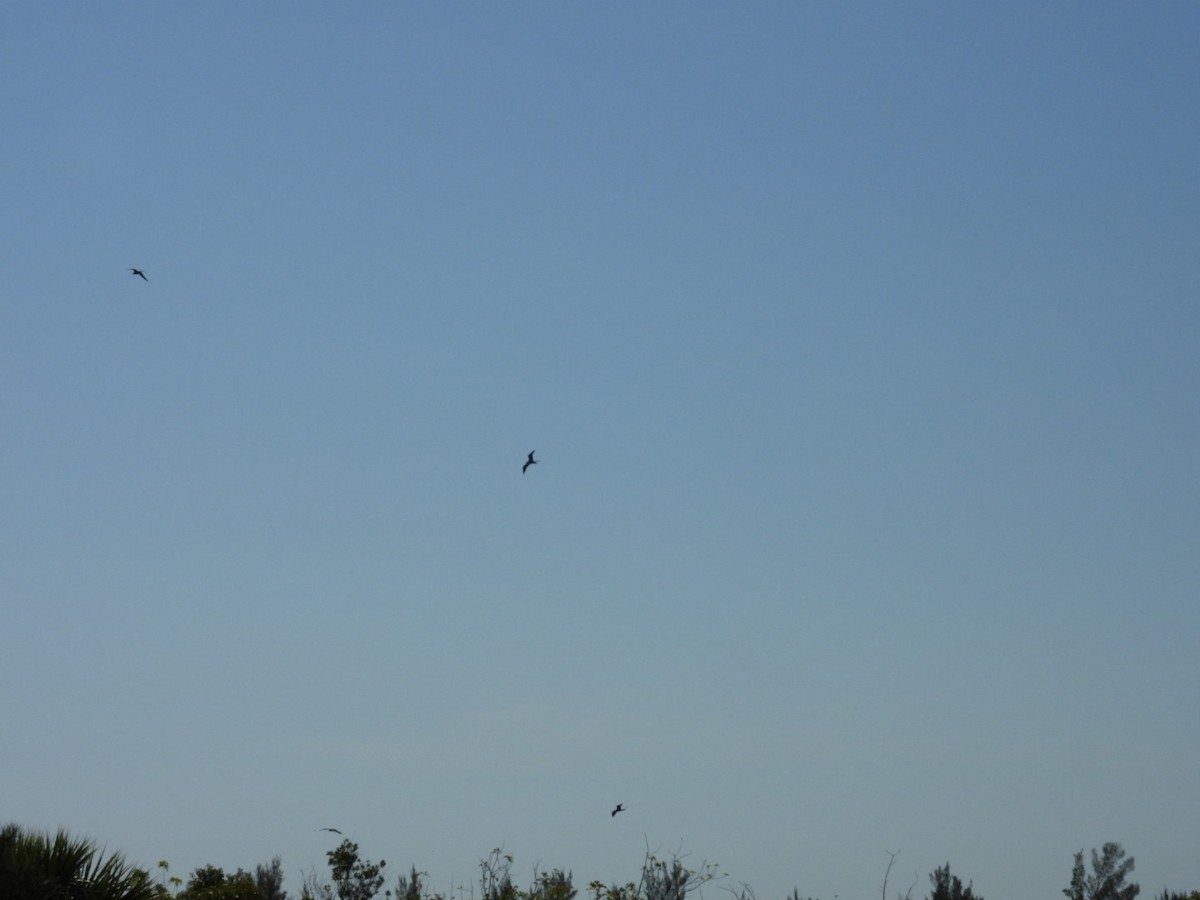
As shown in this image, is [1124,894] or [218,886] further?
[1124,894]

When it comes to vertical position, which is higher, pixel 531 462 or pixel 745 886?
pixel 531 462

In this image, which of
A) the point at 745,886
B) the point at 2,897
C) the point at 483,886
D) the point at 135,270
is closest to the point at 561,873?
the point at 483,886

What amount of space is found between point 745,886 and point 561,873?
12.5 m

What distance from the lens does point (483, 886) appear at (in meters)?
44.8

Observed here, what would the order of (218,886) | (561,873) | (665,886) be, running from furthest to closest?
(218,886) → (561,873) → (665,886)

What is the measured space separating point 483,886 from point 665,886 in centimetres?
601

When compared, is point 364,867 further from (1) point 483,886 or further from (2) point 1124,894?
(2) point 1124,894

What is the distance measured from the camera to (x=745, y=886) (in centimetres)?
3847

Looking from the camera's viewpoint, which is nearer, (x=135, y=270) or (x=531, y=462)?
(x=531, y=462)

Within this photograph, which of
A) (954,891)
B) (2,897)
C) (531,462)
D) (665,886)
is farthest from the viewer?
(954,891)

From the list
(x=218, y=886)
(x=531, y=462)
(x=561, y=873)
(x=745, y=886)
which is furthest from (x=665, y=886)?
(x=218, y=886)

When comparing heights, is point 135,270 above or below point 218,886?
above

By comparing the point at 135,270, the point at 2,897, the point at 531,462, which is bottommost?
the point at 2,897

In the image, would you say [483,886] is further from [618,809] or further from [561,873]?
[618,809]
